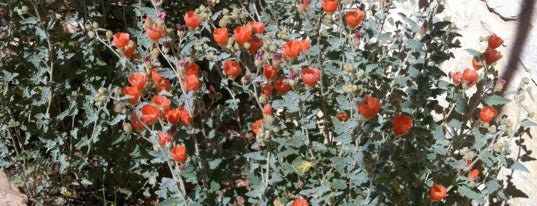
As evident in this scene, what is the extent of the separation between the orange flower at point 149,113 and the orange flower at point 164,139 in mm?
71

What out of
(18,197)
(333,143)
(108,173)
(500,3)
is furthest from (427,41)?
(18,197)

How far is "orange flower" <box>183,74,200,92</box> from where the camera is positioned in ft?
7.34

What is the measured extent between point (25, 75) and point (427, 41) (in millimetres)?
1960

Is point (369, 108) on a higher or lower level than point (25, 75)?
higher

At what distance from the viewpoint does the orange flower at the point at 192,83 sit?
2236mm

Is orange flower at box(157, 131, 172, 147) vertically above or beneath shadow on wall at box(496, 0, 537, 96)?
above

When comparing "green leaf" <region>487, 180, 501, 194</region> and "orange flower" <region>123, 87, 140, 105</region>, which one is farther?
"green leaf" <region>487, 180, 501, 194</region>

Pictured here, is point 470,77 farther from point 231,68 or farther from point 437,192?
point 231,68

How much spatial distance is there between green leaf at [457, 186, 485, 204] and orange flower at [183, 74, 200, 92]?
1.13 metres

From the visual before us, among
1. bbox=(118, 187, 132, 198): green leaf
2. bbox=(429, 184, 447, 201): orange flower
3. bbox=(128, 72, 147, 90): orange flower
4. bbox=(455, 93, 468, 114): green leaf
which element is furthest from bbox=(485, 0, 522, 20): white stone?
bbox=(118, 187, 132, 198): green leaf

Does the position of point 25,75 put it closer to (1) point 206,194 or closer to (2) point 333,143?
(1) point 206,194

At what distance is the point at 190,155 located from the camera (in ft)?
8.21

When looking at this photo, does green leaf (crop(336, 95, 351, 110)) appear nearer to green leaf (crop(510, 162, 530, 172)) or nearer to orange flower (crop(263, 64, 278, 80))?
orange flower (crop(263, 64, 278, 80))

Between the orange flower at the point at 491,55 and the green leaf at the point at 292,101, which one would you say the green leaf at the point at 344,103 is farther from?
the orange flower at the point at 491,55
